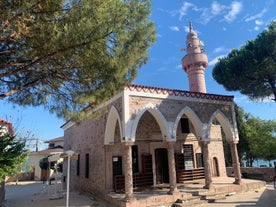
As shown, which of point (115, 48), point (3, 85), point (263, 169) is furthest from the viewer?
point (263, 169)

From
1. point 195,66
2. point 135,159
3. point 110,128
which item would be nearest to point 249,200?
point 135,159

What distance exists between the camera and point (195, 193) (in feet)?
32.6

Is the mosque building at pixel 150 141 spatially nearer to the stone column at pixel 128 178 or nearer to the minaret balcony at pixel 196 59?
the stone column at pixel 128 178

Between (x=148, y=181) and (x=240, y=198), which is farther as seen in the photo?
(x=148, y=181)

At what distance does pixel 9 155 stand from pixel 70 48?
3623mm

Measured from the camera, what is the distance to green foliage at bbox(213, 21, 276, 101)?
40.2ft

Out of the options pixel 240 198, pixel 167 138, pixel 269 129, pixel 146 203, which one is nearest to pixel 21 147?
pixel 146 203

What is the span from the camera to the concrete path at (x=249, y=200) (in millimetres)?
8891

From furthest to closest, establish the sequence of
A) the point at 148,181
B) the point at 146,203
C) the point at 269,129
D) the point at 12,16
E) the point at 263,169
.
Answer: the point at 269,129 < the point at 263,169 < the point at 148,181 < the point at 146,203 < the point at 12,16

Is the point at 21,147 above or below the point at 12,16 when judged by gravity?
below

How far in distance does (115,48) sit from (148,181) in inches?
312

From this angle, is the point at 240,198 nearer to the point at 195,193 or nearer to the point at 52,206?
the point at 195,193

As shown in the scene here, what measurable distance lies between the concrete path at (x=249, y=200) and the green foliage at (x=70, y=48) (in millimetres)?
6348

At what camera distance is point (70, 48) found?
547cm
